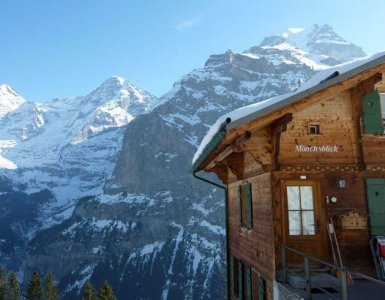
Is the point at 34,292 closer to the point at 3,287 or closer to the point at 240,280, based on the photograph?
the point at 3,287

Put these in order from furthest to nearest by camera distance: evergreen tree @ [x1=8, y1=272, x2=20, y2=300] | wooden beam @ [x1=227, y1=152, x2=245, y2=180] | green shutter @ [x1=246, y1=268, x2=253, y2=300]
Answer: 1. evergreen tree @ [x1=8, y1=272, x2=20, y2=300]
2. wooden beam @ [x1=227, y1=152, x2=245, y2=180]
3. green shutter @ [x1=246, y1=268, x2=253, y2=300]

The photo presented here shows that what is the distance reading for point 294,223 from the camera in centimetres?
1129

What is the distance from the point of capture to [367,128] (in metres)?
11.7

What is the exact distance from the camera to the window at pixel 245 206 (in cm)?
1343

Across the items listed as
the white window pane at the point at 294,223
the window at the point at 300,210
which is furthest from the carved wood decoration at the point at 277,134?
Result: the white window pane at the point at 294,223

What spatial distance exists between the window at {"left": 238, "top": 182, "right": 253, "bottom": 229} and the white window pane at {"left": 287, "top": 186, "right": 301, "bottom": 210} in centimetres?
217

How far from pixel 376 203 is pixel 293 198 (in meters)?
2.22

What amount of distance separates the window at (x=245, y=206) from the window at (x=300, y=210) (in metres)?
2.19

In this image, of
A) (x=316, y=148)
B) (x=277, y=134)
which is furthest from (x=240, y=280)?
(x=277, y=134)

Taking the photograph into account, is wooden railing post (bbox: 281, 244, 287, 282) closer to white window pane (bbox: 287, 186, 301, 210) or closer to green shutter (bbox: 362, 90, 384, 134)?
white window pane (bbox: 287, 186, 301, 210)

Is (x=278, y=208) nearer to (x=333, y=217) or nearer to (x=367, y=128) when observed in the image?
(x=333, y=217)

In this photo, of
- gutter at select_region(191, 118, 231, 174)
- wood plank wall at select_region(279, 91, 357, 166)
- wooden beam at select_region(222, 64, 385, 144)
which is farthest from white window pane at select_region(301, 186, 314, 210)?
gutter at select_region(191, 118, 231, 174)

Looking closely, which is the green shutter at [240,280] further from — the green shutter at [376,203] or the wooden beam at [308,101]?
the wooden beam at [308,101]

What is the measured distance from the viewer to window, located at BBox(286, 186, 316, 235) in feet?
37.0
